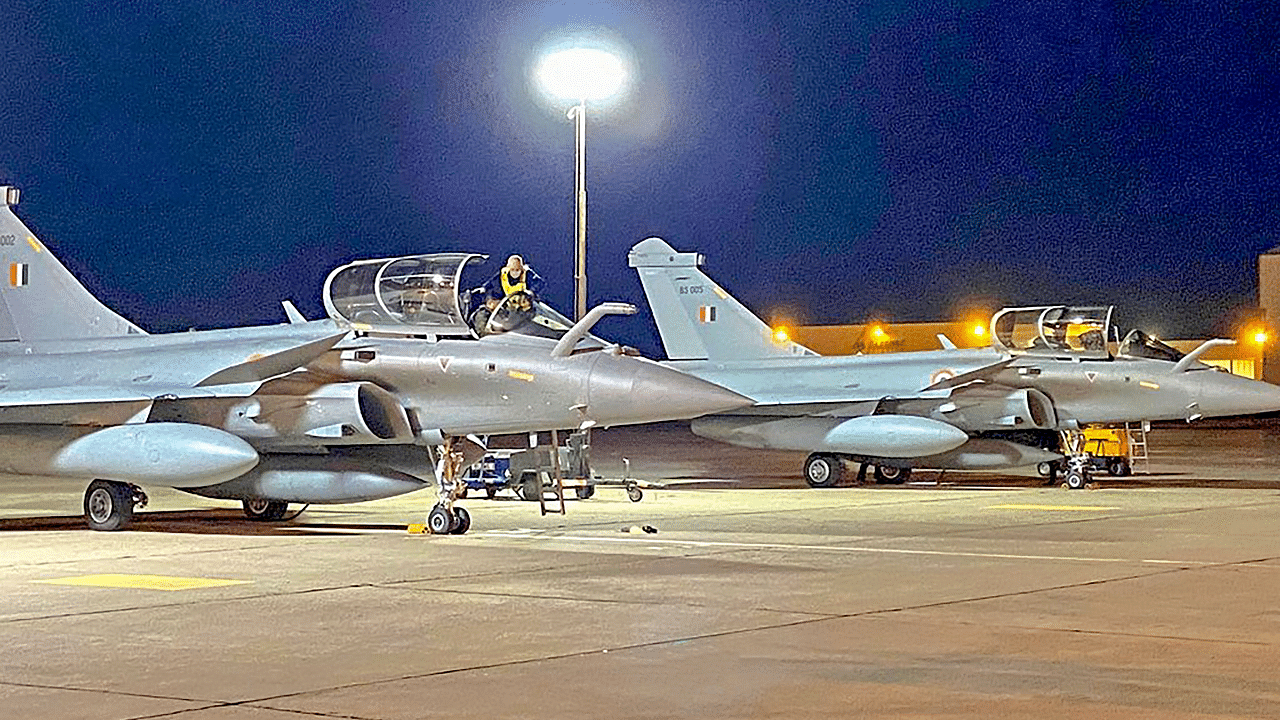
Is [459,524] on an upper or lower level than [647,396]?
lower

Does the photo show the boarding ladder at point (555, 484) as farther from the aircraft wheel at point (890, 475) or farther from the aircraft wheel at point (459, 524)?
the aircraft wheel at point (890, 475)

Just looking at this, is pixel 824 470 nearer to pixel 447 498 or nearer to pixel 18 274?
pixel 447 498

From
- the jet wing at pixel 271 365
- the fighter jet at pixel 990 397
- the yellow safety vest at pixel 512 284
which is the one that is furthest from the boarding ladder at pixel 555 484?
the fighter jet at pixel 990 397

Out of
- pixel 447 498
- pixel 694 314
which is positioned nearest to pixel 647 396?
pixel 447 498

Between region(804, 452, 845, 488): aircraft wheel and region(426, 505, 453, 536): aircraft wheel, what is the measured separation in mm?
10036

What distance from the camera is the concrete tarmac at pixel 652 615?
291 inches

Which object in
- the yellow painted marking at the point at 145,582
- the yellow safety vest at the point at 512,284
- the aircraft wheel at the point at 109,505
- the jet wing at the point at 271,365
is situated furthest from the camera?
the aircraft wheel at the point at 109,505

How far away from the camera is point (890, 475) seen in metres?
26.4

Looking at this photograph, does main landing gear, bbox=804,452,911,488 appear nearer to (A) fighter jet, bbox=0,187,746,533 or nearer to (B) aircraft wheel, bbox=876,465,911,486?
(B) aircraft wheel, bbox=876,465,911,486

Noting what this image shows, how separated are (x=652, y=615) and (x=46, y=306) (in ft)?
34.4

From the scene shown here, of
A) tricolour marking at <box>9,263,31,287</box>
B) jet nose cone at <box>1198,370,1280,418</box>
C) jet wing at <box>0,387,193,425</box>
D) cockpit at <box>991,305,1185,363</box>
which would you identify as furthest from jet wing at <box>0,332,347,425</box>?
jet nose cone at <box>1198,370,1280,418</box>

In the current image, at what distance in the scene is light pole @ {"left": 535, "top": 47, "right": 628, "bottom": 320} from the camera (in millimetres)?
22250

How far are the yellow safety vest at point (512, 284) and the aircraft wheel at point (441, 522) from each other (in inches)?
82.2

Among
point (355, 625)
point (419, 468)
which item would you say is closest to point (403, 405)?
point (419, 468)
